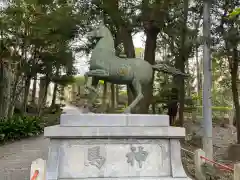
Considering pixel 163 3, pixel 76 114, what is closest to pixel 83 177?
pixel 76 114

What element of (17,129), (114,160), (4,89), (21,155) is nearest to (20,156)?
(21,155)

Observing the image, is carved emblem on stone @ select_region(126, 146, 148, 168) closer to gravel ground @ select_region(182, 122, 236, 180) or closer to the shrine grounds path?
gravel ground @ select_region(182, 122, 236, 180)

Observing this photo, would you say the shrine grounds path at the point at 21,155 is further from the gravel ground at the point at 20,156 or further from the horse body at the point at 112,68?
the horse body at the point at 112,68

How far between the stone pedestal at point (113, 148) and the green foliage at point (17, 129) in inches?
224

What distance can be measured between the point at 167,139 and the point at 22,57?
29.3 feet

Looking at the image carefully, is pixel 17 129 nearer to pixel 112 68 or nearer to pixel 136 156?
pixel 112 68

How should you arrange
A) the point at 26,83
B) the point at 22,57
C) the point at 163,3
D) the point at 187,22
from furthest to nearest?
the point at 26,83, the point at 22,57, the point at 187,22, the point at 163,3

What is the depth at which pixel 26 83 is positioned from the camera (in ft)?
42.5

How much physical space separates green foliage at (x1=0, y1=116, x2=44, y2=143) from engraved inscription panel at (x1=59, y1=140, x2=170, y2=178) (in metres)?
5.73

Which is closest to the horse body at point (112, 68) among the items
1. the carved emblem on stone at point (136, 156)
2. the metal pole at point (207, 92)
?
the carved emblem on stone at point (136, 156)

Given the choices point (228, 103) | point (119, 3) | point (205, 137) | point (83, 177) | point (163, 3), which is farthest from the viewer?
point (228, 103)

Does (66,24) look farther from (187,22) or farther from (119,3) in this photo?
(187,22)

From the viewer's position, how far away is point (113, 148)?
4320 mm

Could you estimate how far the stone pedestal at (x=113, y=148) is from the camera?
4.17 m
